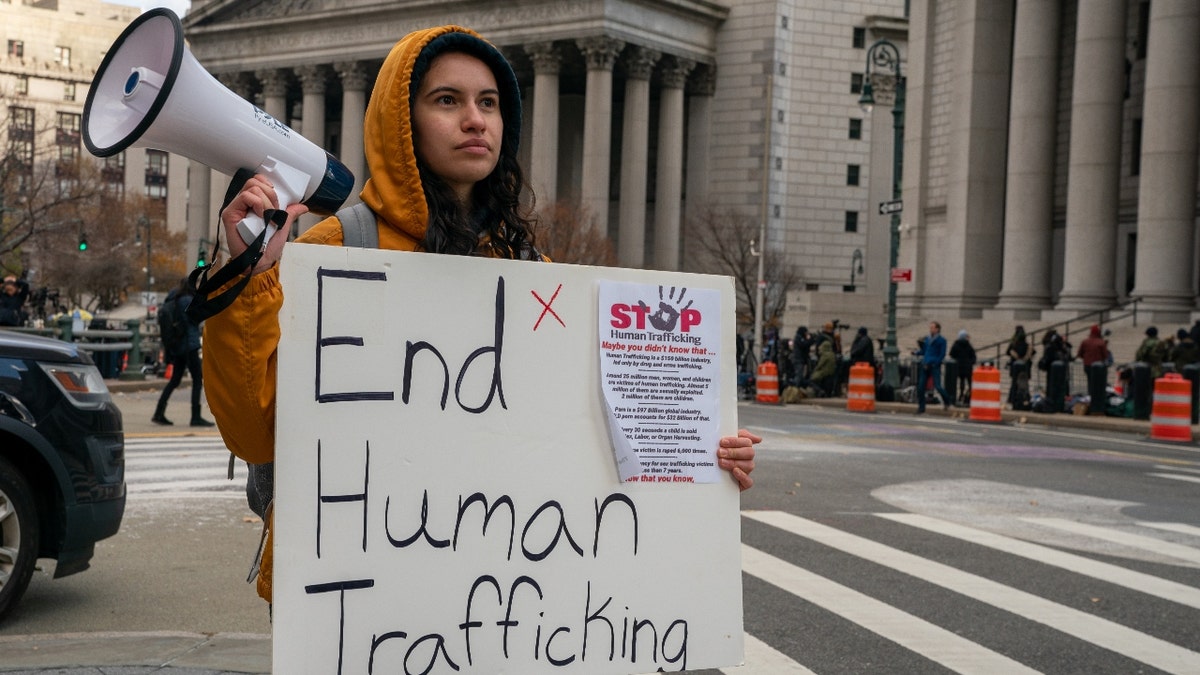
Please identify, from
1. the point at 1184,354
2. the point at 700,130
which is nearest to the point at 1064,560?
the point at 1184,354

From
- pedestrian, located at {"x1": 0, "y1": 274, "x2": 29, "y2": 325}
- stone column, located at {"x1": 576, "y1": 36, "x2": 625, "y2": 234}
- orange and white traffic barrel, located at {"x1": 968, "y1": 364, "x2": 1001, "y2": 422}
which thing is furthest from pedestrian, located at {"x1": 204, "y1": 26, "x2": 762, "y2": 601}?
stone column, located at {"x1": 576, "y1": 36, "x2": 625, "y2": 234}

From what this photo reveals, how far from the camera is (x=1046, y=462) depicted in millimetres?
16344

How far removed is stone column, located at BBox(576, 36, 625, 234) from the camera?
7494 centimetres

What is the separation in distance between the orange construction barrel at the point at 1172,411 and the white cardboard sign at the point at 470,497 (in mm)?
19587

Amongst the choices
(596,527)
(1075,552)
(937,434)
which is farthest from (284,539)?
(937,434)

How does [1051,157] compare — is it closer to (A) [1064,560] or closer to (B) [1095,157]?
(B) [1095,157]

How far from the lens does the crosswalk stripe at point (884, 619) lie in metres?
6.54

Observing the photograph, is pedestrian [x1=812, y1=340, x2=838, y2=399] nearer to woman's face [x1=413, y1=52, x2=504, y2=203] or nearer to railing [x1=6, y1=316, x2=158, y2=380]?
railing [x1=6, y1=316, x2=158, y2=380]

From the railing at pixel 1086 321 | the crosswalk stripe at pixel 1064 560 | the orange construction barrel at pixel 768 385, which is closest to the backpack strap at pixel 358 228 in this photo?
the crosswalk stripe at pixel 1064 560

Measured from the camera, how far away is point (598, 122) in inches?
2990

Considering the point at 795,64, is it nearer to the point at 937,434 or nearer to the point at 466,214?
the point at 937,434

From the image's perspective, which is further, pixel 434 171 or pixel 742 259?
pixel 742 259

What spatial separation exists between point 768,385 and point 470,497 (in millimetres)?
30862

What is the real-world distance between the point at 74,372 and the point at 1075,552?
6.61 metres
